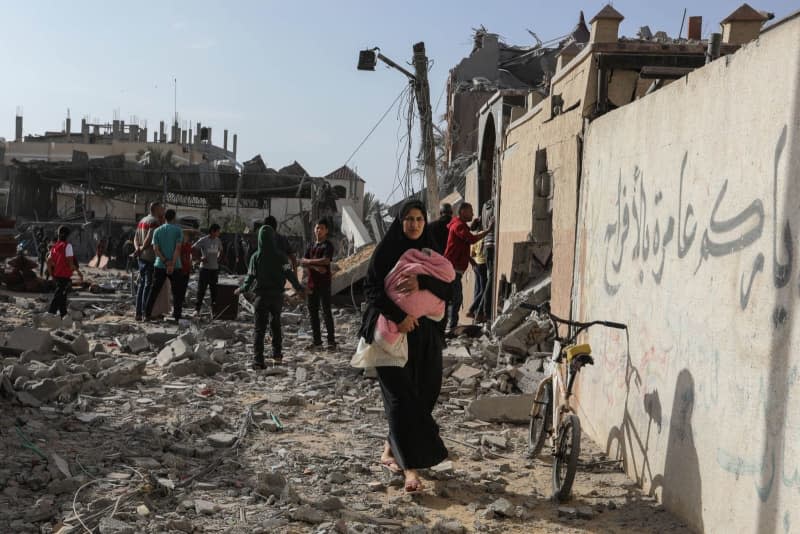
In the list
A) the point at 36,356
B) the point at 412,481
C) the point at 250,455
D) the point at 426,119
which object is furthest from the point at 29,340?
the point at 426,119

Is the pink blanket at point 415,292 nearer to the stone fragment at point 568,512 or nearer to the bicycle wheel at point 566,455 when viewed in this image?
the bicycle wheel at point 566,455

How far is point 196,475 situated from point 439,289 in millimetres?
1934

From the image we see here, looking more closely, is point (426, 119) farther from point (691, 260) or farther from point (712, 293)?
point (712, 293)

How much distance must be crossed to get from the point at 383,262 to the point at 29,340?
5.60m

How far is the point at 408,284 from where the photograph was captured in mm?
4938

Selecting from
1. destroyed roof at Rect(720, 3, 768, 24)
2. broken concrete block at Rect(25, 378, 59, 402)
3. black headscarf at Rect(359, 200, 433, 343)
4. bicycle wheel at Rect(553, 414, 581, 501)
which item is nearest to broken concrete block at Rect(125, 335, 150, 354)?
broken concrete block at Rect(25, 378, 59, 402)

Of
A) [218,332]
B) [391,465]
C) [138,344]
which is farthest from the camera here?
[218,332]

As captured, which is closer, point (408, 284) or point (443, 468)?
point (408, 284)

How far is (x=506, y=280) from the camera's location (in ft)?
36.8

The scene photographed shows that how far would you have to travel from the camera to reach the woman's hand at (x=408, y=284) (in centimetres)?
494

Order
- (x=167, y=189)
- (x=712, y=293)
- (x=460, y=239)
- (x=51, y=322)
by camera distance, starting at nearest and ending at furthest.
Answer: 1. (x=712, y=293)
2. (x=460, y=239)
3. (x=51, y=322)
4. (x=167, y=189)

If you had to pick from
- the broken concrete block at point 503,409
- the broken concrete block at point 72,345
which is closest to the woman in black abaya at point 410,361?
the broken concrete block at point 503,409

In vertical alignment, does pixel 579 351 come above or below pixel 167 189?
below

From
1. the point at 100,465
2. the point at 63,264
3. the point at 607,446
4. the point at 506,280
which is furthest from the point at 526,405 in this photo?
the point at 63,264
